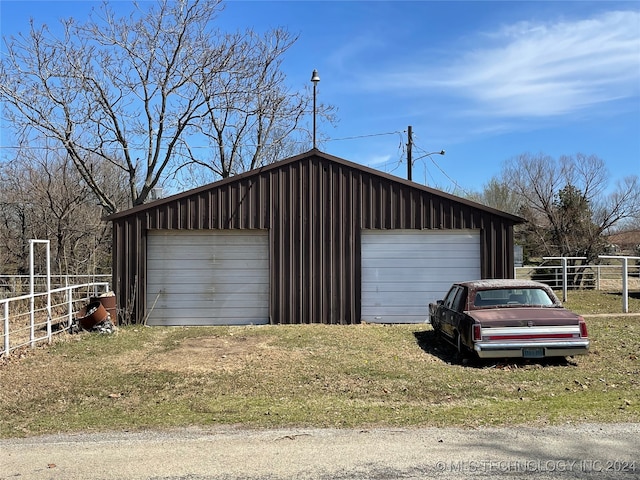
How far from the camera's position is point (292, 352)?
1002 cm

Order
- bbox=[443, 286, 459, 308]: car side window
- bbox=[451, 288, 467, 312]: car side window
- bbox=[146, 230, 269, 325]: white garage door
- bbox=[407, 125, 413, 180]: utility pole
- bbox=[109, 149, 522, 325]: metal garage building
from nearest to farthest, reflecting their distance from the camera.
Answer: bbox=[451, 288, 467, 312]: car side window < bbox=[443, 286, 459, 308]: car side window < bbox=[109, 149, 522, 325]: metal garage building < bbox=[146, 230, 269, 325]: white garage door < bbox=[407, 125, 413, 180]: utility pole

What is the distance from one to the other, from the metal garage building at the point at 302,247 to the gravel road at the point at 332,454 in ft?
29.0

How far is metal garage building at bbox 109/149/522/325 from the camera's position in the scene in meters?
14.3

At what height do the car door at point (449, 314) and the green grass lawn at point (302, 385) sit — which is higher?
the car door at point (449, 314)

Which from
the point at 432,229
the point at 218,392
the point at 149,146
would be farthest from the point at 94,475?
the point at 149,146

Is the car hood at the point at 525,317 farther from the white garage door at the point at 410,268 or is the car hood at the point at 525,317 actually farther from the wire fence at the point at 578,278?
the wire fence at the point at 578,278

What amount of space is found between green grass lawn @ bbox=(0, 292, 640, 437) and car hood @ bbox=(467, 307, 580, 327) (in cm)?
70

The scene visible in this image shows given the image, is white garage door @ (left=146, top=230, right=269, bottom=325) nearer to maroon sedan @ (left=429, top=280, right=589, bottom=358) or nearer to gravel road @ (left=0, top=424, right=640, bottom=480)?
maroon sedan @ (left=429, top=280, right=589, bottom=358)

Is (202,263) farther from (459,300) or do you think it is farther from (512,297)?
(512,297)

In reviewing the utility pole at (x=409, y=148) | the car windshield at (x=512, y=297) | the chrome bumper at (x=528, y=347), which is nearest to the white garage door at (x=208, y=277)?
the car windshield at (x=512, y=297)

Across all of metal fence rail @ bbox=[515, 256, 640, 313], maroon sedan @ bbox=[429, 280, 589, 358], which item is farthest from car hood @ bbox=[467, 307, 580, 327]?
metal fence rail @ bbox=[515, 256, 640, 313]

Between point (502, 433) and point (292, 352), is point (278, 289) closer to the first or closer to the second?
point (292, 352)

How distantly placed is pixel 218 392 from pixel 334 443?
2.65m

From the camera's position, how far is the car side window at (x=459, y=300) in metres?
9.54
